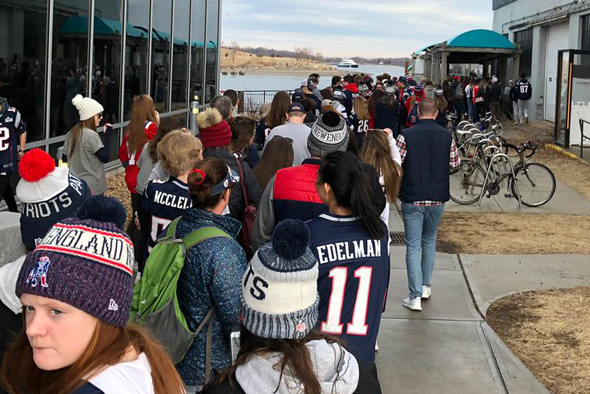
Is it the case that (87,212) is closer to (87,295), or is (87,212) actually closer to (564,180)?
(87,295)

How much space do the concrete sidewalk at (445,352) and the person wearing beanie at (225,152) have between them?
63.9 inches

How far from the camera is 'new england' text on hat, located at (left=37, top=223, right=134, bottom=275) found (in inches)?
84.5

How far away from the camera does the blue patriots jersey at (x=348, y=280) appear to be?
3.93 metres

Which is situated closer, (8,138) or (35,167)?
(35,167)

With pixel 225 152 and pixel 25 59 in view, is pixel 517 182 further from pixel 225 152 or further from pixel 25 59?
pixel 225 152

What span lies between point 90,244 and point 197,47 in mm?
20574

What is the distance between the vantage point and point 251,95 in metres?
32.7

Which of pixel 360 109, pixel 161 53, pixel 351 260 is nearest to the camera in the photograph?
pixel 351 260

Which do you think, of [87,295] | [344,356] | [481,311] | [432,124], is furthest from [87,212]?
[481,311]

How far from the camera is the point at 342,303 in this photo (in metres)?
3.95

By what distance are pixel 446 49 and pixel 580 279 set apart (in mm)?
26558

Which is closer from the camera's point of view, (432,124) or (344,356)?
(344,356)

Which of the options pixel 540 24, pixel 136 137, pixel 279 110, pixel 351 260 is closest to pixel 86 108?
pixel 136 137

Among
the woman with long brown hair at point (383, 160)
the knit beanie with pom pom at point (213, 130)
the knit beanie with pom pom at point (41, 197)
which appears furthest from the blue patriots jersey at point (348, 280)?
the woman with long brown hair at point (383, 160)
